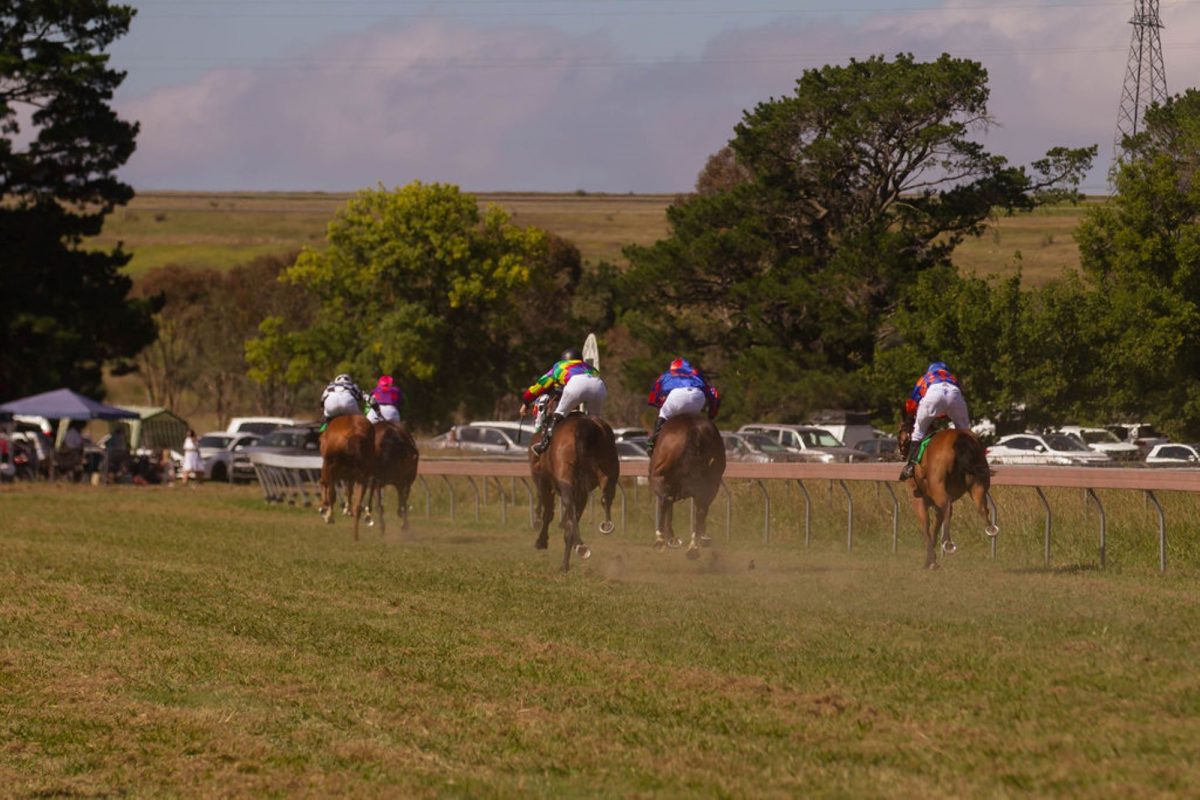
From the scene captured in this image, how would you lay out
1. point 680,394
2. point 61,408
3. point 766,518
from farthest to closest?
point 61,408, point 766,518, point 680,394

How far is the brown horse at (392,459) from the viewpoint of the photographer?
24219mm

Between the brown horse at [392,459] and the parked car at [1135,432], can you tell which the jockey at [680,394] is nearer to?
the brown horse at [392,459]

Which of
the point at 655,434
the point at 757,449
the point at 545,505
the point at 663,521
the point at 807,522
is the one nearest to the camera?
the point at 663,521

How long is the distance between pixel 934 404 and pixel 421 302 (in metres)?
56.9

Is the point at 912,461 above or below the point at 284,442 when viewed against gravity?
below

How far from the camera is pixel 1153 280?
146 ft

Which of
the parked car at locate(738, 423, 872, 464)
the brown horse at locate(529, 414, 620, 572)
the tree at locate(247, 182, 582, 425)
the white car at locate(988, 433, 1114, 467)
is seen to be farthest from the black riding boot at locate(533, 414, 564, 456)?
the tree at locate(247, 182, 582, 425)

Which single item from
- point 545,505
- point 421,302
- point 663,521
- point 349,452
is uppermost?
point 421,302

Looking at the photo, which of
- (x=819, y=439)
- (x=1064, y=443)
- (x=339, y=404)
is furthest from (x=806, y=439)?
(x=339, y=404)

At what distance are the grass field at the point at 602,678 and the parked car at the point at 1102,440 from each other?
2332cm

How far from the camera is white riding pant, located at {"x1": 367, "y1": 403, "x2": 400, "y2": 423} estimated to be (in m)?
25.8

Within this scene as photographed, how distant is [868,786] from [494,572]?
10878 mm

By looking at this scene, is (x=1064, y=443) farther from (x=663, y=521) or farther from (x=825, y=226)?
(x=663, y=521)

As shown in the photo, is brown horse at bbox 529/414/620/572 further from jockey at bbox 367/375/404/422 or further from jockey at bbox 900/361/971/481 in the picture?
jockey at bbox 367/375/404/422
